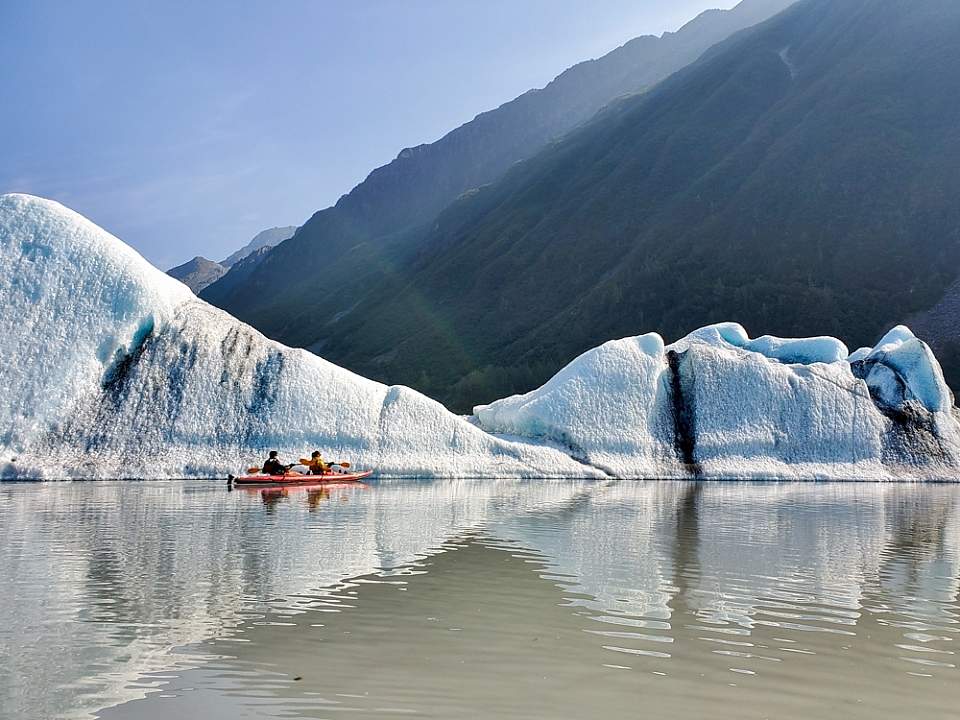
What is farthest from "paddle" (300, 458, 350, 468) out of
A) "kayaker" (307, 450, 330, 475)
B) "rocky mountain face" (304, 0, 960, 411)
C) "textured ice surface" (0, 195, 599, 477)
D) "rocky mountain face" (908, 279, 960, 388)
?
"rocky mountain face" (908, 279, 960, 388)

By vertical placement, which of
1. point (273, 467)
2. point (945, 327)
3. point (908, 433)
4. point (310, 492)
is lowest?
point (310, 492)

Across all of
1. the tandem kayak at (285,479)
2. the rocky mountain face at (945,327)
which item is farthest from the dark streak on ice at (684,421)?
the rocky mountain face at (945,327)

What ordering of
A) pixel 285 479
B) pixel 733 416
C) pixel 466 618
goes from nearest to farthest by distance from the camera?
pixel 466 618 < pixel 285 479 < pixel 733 416

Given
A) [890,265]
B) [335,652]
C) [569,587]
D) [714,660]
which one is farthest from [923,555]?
[890,265]

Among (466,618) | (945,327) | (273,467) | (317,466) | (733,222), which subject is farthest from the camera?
(733,222)

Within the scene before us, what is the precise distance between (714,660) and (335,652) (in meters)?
3.31

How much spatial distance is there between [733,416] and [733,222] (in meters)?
84.3

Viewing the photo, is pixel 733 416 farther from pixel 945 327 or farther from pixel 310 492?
pixel 945 327

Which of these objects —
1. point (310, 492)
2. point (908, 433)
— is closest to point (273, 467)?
point (310, 492)

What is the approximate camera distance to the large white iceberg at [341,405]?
94.9ft

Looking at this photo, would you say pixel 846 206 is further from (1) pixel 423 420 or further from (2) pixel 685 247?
(1) pixel 423 420

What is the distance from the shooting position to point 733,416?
3584cm

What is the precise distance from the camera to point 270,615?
8.80 metres

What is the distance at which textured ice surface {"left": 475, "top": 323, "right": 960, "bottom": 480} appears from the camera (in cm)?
3475
